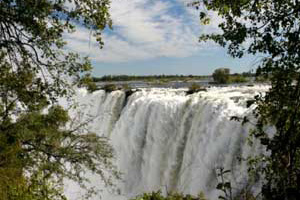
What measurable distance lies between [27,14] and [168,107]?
12740 millimetres

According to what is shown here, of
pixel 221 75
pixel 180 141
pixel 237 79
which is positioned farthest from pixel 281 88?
pixel 221 75

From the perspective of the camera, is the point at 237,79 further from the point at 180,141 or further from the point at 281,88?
the point at 281,88

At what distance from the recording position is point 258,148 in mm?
10461

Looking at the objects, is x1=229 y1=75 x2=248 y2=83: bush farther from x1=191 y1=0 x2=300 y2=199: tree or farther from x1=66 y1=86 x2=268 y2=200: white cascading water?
x1=191 y1=0 x2=300 y2=199: tree

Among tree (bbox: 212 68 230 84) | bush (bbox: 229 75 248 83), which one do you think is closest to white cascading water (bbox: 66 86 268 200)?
bush (bbox: 229 75 248 83)

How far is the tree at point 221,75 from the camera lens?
3528cm

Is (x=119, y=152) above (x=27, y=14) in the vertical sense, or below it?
below

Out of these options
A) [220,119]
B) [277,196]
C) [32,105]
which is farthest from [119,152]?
[277,196]

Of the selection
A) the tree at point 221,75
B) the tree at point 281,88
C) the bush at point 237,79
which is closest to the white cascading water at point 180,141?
the tree at point 281,88

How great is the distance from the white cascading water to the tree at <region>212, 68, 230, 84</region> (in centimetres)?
1452

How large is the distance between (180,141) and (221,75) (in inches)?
840

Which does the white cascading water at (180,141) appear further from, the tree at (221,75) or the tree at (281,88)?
the tree at (221,75)

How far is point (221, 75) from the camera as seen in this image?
117 ft

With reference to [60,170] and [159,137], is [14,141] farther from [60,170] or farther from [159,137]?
[159,137]
